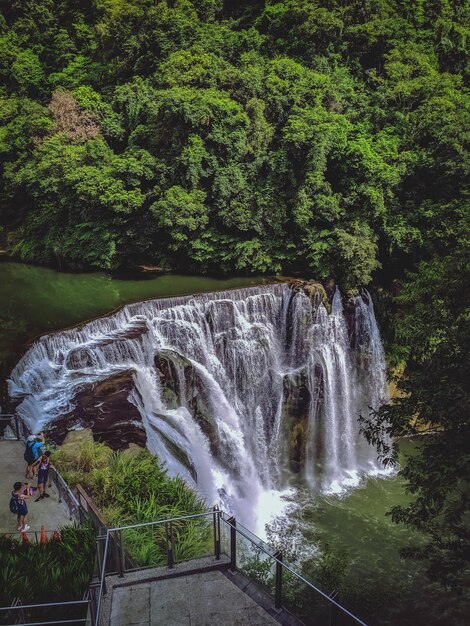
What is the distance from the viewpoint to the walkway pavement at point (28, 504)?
8078 millimetres

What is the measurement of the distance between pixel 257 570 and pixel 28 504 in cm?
484

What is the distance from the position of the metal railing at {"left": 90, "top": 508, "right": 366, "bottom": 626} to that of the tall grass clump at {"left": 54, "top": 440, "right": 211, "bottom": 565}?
988 millimetres

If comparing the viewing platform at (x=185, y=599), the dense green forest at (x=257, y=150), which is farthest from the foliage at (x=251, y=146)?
the viewing platform at (x=185, y=599)

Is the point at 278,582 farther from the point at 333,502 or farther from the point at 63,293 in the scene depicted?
the point at 63,293

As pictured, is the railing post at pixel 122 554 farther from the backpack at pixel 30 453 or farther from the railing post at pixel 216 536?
the backpack at pixel 30 453

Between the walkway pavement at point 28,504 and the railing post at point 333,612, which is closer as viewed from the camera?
the railing post at point 333,612

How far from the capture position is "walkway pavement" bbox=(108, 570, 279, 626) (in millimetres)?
5427

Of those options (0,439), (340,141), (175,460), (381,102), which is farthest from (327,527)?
(381,102)

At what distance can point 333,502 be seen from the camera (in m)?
14.9

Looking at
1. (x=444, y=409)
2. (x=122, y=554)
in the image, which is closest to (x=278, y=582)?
(x=122, y=554)

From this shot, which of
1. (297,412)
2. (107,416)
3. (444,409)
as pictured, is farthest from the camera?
(297,412)

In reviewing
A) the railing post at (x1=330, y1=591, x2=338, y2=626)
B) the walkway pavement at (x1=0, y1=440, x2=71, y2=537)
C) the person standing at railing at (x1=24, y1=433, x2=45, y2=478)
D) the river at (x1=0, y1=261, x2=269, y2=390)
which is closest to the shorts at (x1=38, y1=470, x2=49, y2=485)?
the walkway pavement at (x1=0, y1=440, x2=71, y2=537)

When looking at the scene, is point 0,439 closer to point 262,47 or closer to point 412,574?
point 412,574

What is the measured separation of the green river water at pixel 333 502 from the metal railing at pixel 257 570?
17.5 ft
